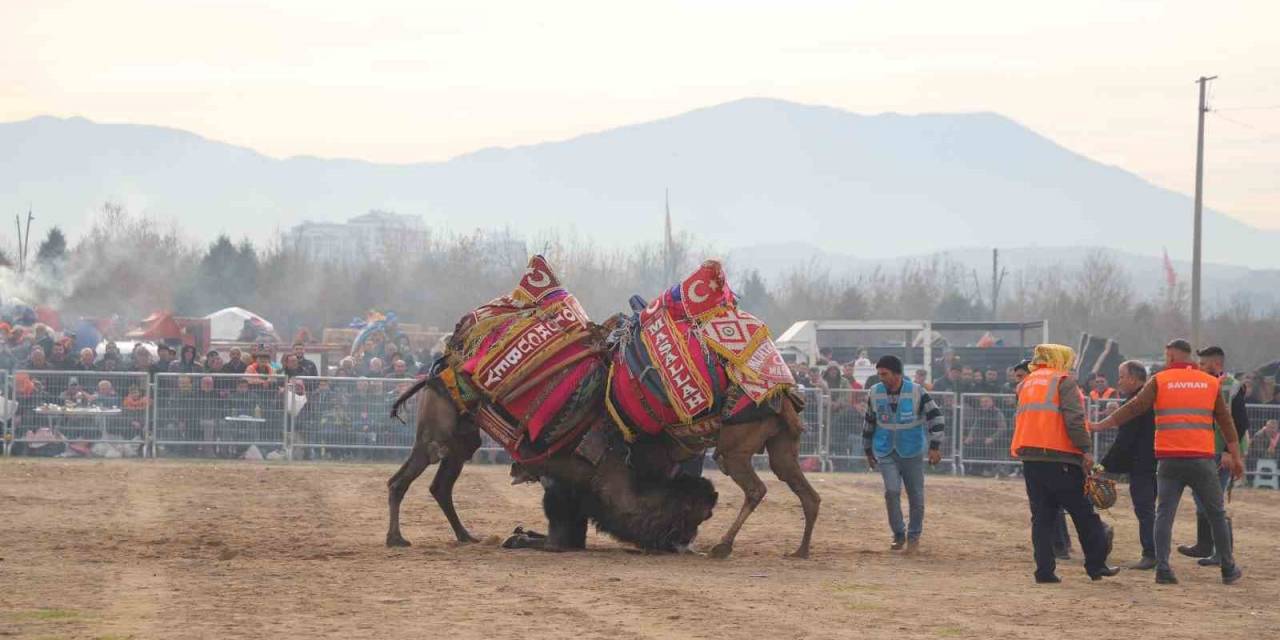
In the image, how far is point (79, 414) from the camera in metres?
24.8

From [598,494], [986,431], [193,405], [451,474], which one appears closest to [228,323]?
[193,405]

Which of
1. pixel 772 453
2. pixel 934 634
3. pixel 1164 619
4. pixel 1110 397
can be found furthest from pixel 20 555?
pixel 1110 397

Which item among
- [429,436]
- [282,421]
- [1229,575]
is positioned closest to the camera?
[1229,575]

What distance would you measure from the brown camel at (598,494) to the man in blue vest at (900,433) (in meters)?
2.00

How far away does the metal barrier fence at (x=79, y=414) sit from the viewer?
971 inches

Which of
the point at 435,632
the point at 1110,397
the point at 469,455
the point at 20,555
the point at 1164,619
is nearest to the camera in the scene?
the point at 435,632

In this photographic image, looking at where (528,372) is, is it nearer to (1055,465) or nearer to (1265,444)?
(1055,465)

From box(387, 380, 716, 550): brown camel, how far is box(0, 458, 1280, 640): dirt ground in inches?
10.0

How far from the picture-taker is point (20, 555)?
12.5 m

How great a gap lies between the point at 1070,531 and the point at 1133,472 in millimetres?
3340

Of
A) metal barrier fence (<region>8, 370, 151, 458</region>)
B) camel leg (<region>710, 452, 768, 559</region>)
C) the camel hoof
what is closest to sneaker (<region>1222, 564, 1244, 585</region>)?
camel leg (<region>710, 452, 768, 559</region>)

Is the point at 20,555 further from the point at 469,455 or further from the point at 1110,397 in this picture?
the point at 1110,397

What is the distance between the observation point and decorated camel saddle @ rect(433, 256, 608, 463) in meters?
13.6

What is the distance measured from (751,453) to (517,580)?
277 centimetres
